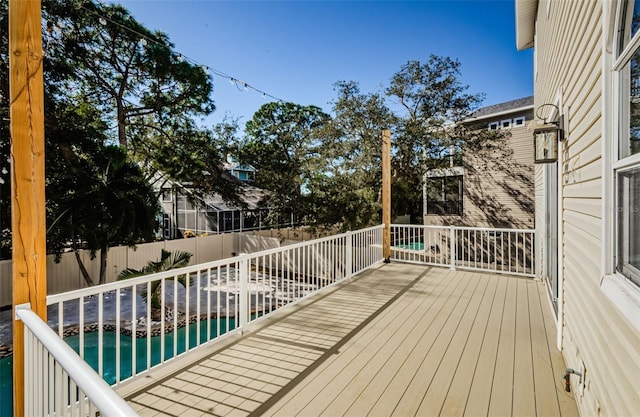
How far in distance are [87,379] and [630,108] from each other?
7.28ft

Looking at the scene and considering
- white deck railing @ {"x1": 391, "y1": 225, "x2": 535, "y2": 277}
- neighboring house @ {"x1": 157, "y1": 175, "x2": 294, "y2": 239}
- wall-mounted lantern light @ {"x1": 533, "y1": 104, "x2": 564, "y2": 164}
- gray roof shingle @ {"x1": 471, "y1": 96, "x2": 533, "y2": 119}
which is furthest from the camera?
gray roof shingle @ {"x1": 471, "y1": 96, "x2": 533, "y2": 119}

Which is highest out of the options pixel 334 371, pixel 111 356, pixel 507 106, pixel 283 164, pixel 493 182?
pixel 507 106

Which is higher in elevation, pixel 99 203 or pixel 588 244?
pixel 99 203

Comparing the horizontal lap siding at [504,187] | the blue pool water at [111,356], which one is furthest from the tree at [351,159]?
the blue pool water at [111,356]

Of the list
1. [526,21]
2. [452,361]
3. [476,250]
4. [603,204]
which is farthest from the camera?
[476,250]

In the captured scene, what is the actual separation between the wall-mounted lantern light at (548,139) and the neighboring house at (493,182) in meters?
8.77

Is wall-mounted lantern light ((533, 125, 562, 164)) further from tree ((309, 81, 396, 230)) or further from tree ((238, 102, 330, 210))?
tree ((238, 102, 330, 210))

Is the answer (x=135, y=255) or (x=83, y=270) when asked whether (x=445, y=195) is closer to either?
(x=135, y=255)

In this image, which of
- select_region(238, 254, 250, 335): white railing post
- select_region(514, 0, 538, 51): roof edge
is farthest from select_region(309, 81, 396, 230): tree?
select_region(238, 254, 250, 335): white railing post

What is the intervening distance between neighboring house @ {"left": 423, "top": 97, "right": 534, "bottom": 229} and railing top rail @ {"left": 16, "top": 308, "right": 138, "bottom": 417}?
38.7ft

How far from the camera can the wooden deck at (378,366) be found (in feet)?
7.34

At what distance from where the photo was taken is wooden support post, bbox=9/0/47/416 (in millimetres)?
1894

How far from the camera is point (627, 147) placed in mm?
1325

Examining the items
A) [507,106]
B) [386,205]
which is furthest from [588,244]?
[507,106]
